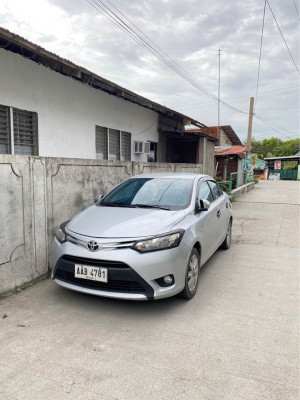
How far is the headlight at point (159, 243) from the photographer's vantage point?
3244mm

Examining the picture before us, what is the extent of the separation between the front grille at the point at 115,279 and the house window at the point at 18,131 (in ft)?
11.2

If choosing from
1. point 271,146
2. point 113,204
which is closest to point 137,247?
point 113,204

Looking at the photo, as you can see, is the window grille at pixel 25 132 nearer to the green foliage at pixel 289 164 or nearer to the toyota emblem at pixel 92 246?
the toyota emblem at pixel 92 246

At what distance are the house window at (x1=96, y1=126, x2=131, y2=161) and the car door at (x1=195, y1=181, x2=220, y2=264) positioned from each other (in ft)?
14.2

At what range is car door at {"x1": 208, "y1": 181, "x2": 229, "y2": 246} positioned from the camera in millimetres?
5027

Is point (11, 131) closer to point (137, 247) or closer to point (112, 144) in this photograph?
point (112, 144)

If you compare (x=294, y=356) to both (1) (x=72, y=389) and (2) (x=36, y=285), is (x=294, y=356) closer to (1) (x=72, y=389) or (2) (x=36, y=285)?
(1) (x=72, y=389)

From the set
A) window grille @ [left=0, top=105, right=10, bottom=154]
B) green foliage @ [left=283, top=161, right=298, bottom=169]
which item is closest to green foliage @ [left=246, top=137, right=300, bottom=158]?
green foliage @ [left=283, top=161, right=298, bottom=169]

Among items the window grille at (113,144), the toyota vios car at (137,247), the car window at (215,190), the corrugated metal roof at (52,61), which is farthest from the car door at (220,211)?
the window grille at (113,144)

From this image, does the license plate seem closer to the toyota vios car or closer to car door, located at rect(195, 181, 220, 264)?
the toyota vios car

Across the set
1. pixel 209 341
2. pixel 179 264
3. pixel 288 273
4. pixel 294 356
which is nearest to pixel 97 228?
pixel 179 264

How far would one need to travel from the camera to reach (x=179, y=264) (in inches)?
133

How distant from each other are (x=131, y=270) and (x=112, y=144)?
21.3ft

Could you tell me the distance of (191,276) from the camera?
370cm
